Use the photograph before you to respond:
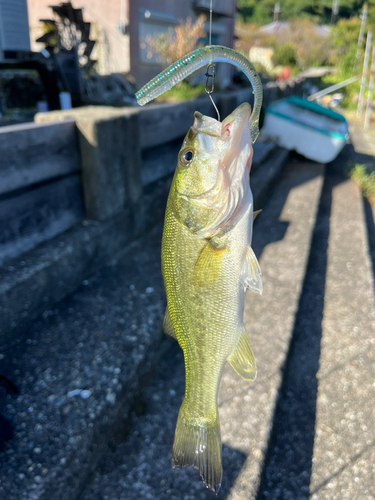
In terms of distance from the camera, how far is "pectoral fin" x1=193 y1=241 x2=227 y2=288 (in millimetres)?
1477

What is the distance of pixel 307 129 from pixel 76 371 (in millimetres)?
8575

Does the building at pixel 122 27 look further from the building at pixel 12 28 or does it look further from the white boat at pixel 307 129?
the white boat at pixel 307 129

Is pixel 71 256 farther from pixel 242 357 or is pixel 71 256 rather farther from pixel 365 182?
pixel 365 182

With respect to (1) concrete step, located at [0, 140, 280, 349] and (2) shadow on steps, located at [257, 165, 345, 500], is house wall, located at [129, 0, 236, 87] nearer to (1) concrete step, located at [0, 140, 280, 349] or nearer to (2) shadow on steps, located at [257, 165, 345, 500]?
(1) concrete step, located at [0, 140, 280, 349]

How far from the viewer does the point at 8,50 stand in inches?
416

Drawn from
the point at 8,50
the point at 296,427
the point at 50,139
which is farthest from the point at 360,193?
the point at 8,50

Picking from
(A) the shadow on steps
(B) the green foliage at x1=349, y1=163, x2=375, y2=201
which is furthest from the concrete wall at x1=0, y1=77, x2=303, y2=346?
(B) the green foliage at x1=349, y1=163, x2=375, y2=201

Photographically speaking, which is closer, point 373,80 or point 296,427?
point 296,427

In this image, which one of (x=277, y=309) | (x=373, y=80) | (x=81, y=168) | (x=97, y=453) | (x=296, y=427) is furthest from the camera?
(x=373, y=80)

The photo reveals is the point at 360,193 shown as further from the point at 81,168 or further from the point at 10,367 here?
the point at 10,367

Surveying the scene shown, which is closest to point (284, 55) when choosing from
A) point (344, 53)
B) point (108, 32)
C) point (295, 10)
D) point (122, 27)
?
point (344, 53)

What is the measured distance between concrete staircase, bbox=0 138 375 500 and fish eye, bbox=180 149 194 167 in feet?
5.61

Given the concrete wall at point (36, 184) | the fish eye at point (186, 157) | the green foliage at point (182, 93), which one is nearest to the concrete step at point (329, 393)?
the fish eye at point (186, 157)

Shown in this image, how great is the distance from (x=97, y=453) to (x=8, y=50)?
37.9 feet
